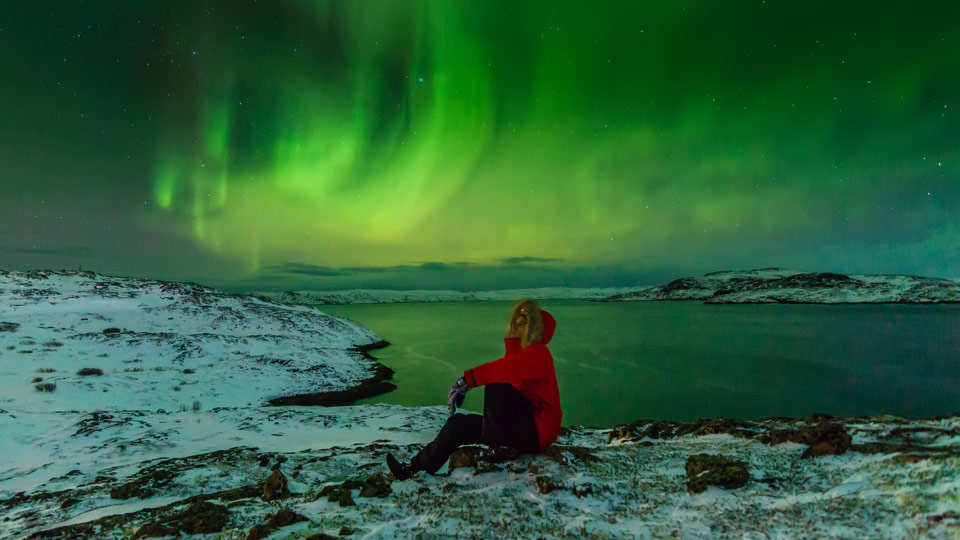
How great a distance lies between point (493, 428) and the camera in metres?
5.77

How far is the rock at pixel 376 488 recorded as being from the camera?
233 inches

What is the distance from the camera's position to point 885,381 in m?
39.1

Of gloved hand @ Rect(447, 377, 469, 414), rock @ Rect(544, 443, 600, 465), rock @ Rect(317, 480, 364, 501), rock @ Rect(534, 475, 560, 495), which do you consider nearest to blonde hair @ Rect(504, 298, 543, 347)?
gloved hand @ Rect(447, 377, 469, 414)

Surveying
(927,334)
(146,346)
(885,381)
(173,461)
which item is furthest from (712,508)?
(927,334)

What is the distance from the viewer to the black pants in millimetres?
5602

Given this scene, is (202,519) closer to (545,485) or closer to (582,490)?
(545,485)

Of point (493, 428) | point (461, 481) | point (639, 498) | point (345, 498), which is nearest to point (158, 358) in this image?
point (345, 498)

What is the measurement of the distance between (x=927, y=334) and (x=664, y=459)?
105 meters

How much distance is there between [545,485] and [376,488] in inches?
95.1

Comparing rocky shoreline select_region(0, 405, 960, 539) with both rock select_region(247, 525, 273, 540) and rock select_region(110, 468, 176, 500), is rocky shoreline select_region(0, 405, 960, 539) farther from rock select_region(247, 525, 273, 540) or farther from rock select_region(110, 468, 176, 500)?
rock select_region(110, 468, 176, 500)

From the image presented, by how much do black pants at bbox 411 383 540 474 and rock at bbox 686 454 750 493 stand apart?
86.0 inches

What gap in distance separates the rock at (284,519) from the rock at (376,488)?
879 millimetres

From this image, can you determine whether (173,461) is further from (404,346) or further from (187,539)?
(404,346)

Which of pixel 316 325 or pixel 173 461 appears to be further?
pixel 316 325
